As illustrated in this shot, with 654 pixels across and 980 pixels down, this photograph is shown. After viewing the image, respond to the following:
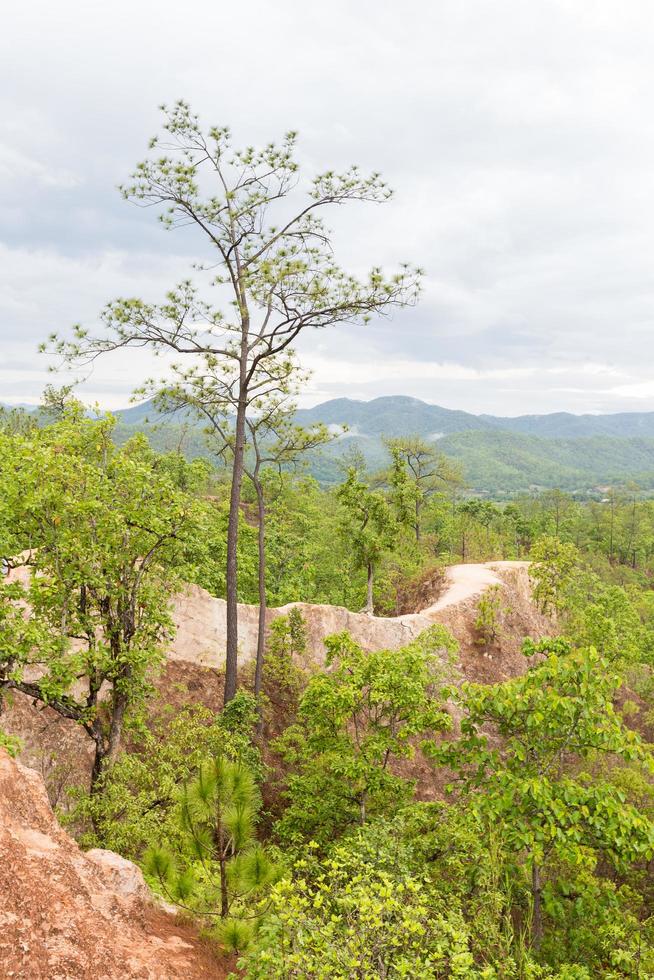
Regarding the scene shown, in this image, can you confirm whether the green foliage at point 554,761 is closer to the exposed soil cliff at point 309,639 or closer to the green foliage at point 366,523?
the exposed soil cliff at point 309,639

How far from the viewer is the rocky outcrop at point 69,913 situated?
5.19m

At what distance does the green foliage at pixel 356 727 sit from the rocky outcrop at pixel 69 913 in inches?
208

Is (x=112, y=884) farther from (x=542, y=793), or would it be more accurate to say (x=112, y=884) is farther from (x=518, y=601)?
(x=518, y=601)

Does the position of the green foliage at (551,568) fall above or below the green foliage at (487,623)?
above

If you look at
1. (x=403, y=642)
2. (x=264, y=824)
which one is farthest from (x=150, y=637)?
(x=403, y=642)

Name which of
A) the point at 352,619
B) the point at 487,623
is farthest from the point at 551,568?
the point at 352,619

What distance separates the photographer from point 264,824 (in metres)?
15.4

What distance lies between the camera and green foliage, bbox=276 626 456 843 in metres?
11.8

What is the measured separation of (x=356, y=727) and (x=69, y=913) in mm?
7420

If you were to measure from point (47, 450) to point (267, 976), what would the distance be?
26.5 feet

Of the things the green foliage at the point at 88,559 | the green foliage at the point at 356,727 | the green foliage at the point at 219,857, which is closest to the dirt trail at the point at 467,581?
the green foliage at the point at 356,727

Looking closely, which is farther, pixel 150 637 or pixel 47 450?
pixel 150 637

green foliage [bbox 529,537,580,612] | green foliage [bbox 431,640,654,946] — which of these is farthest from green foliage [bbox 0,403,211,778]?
green foliage [bbox 529,537,580,612]

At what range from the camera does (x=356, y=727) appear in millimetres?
12297
